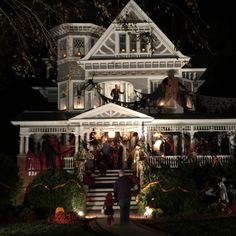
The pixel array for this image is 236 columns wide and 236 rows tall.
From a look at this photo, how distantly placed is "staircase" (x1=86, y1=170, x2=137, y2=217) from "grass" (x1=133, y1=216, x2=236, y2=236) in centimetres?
426

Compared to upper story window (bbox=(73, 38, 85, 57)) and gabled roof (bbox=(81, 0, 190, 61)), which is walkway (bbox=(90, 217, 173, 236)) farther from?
upper story window (bbox=(73, 38, 85, 57))

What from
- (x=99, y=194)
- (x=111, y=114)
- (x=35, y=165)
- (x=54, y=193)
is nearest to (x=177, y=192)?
(x=54, y=193)

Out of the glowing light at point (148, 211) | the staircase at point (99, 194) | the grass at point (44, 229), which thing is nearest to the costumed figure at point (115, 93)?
the staircase at point (99, 194)

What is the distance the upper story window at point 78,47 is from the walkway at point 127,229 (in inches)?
634

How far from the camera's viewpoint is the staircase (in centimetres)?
2101

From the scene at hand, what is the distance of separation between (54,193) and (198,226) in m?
6.40

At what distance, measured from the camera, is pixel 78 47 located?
3114cm

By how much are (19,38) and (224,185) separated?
434 inches

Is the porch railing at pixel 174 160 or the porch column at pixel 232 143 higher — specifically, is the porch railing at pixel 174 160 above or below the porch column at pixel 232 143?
below

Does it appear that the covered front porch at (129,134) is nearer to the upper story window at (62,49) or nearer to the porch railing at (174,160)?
the porch railing at (174,160)

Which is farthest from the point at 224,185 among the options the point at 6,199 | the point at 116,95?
the point at 116,95

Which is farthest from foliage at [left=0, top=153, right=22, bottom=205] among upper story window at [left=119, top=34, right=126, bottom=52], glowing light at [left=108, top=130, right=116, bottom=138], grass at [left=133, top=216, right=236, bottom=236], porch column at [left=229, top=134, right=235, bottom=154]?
porch column at [left=229, top=134, right=235, bottom=154]

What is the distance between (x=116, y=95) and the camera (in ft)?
93.1

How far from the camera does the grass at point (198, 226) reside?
13.5 meters
